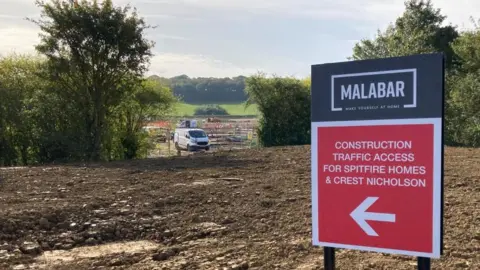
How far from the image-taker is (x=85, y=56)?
14.2 meters

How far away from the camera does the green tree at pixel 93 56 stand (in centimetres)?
1407

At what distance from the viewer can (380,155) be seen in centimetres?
255

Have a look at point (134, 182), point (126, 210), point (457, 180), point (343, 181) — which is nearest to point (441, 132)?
point (343, 181)

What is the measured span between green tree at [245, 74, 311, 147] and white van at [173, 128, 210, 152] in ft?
32.9

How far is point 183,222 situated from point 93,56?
959 centimetres

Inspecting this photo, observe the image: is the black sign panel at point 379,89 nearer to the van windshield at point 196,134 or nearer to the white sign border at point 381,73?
A: the white sign border at point 381,73

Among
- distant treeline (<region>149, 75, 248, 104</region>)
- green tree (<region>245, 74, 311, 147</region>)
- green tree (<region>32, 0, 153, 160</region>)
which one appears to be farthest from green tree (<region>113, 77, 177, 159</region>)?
distant treeline (<region>149, 75, 248, 104</region>)

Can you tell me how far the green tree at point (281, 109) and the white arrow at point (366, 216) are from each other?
1825 cm

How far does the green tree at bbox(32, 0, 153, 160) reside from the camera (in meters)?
14.1

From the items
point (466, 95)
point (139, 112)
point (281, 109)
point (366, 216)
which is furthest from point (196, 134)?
point (366, 216)

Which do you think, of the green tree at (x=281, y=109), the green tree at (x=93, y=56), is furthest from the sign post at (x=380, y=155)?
the green tree at (x=281, y=109)

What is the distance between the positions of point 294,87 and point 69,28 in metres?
10.3

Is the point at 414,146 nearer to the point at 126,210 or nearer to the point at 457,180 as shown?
the point at 126,210

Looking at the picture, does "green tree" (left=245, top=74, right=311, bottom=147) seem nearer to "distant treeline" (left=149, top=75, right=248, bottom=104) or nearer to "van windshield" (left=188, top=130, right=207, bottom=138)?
"van windshield" (left=188, top=130, right=207, bottom=138)
